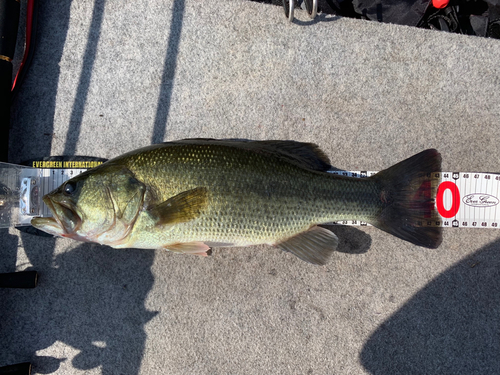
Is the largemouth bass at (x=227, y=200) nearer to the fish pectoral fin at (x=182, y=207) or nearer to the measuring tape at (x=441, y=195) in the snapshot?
the fish pectoral fin at (x=182, y=207)

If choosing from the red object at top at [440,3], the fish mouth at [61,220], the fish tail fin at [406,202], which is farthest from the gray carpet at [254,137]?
the fish mouth at [61,220]

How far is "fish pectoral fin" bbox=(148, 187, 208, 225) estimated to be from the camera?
145cm

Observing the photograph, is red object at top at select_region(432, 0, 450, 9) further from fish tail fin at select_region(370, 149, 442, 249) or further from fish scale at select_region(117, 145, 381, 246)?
fish scale at select_region(117, 145, 381, 246)

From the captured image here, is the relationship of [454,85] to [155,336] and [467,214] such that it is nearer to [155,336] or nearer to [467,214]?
[467,214]

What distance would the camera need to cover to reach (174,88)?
199 centimetres

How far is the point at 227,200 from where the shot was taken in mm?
1504

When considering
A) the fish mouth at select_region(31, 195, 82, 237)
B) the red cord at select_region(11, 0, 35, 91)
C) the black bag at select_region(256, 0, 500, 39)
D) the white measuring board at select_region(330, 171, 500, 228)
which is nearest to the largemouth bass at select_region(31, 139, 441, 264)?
the fish mouth at select_region(31, 195, 82, 237)

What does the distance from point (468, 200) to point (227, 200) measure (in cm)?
147

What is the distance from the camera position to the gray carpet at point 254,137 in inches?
74.1

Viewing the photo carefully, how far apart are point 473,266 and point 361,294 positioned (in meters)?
0.72

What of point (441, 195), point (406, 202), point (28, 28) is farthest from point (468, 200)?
point (28, 28)

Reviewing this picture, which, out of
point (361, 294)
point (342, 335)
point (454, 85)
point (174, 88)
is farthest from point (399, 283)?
point (174, 88)

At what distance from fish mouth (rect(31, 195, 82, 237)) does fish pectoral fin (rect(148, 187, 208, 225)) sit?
0.36m

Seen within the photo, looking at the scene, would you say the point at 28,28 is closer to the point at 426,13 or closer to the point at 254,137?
the point at 254,137
